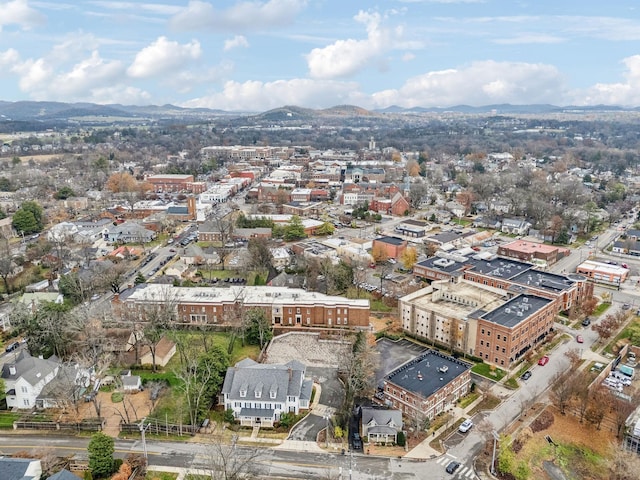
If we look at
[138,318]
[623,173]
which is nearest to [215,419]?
[138,318]

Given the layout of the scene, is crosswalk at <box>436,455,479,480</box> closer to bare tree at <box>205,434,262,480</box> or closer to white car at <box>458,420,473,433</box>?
white car at <box>458,420,473,433</box>

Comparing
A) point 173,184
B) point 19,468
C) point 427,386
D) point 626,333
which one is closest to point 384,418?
point 427,386

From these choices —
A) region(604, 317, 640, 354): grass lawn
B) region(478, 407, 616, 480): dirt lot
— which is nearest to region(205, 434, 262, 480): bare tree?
region(478, 407, 616, 480): dirt lot

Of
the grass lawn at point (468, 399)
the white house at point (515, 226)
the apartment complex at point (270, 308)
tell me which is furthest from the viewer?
the white house at point (515, 226)

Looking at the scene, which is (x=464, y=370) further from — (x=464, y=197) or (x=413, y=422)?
(x=464, y=197)

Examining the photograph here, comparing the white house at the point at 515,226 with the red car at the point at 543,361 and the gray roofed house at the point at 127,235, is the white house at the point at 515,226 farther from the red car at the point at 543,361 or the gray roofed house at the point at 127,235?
the gray roofed house at the point at 127,235

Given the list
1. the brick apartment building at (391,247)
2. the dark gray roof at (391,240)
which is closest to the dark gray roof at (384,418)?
the brick apartment building at (391,247)

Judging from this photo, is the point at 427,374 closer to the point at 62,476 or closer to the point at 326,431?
the point at 326,431

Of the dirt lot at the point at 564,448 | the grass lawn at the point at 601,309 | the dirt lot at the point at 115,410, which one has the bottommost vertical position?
the dirt lot at the point at 564,448
